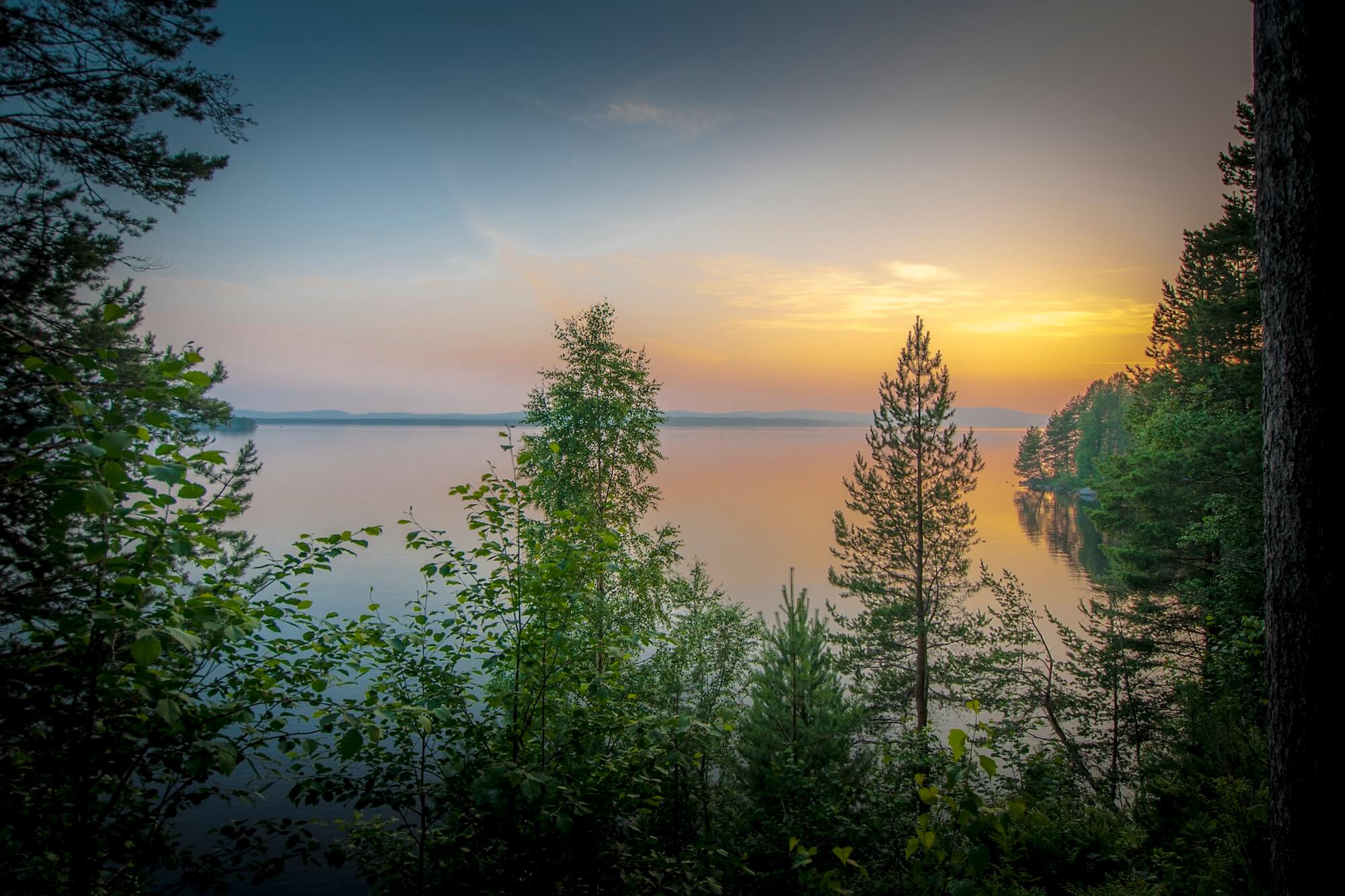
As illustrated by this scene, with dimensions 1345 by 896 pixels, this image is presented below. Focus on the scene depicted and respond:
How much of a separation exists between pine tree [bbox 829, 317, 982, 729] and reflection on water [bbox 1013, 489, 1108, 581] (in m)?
17.8

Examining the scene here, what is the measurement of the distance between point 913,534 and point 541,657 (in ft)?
51.7

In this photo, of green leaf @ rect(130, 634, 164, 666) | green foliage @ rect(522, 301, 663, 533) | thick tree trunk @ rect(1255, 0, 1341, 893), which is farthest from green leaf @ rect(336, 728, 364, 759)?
green foliage @ rect(522, 301, 663, 533)

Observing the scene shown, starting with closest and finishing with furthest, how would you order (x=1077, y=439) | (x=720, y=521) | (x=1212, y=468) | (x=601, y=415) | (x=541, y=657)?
(x=541, y=657), (x=1212, y=468), (x=601, y=415), (x=720, y=521), (x=1077, y=439)

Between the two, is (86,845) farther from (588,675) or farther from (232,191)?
(232,191)

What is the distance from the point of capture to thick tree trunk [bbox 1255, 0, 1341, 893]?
7.72 ft

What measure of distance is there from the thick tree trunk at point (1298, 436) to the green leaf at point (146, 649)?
155 inches

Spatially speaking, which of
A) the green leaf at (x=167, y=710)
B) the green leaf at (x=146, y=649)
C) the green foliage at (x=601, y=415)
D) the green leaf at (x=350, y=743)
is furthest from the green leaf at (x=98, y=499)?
the green foliage at (x=601, y=415)

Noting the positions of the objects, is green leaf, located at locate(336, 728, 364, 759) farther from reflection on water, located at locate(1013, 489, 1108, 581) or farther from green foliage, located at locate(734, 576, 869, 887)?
reflection on water, located at locate(1013, 489, 1108, 581)

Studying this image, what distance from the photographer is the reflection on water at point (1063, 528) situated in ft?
124

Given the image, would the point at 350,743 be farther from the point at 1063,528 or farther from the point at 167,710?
the point at 1063,528

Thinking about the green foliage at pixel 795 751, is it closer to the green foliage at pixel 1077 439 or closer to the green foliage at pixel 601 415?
the green foliage at pixel 601 415

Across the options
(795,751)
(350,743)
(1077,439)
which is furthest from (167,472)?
(1077,439)

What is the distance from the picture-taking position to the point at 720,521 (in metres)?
48.6

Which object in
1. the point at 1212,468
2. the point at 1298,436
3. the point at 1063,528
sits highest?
the point at 1298,436
